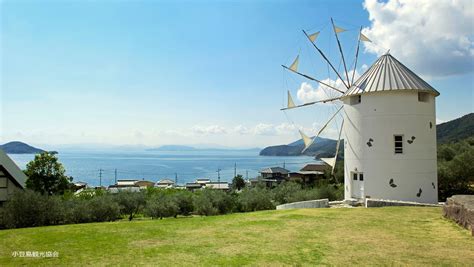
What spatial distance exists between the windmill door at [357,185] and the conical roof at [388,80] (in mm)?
4696

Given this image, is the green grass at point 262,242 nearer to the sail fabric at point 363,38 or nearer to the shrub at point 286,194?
the sail fabric at point 363,38

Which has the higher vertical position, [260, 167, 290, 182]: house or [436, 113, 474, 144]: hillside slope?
[436, 113, 474, 144]: hillside slope

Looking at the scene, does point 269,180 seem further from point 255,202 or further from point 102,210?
point 102,210

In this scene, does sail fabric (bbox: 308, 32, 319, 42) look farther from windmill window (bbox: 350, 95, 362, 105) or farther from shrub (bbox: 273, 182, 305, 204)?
shrub (bbox: 273, 182, 305, 204)

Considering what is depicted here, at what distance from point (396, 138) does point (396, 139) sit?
0.06 m

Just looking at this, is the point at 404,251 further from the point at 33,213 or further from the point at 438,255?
the point at 33,213

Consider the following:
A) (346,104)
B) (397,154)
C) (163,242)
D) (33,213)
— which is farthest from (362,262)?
(33,213)

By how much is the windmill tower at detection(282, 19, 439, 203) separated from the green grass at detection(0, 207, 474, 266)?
5.33 meters

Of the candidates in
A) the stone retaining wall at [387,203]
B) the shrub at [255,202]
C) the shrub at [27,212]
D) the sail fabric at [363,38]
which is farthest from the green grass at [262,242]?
the sail fabric at [363,38]

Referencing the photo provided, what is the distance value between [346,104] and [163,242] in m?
15.1

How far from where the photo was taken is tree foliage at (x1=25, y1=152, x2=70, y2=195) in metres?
26.8

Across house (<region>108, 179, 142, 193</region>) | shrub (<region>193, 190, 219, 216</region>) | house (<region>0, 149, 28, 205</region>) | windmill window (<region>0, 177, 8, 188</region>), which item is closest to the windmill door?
shrub (<region>193, 190, 219, 216</region>)

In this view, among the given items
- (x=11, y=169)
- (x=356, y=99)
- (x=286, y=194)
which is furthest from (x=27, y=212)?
(x=286, y=194)

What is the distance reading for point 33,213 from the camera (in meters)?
17.9
